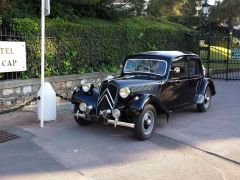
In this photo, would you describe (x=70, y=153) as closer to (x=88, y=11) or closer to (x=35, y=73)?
(x=35, y=73)

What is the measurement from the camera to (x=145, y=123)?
23.5ft

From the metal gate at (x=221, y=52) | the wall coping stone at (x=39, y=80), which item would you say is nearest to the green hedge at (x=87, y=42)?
the wall coping stone at (x=39, y=80)

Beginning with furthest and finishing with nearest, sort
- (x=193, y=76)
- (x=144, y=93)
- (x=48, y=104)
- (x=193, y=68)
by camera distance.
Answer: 1. (x=193, y=68)
2. (x=193, y=76)
3. (x=48, y=104)
4. (x=144, y=93)

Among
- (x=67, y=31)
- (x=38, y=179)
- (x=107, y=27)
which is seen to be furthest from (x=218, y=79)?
(x=38, y=179)

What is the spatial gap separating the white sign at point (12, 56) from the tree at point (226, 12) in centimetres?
1831

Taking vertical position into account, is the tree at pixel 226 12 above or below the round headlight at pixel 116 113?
above

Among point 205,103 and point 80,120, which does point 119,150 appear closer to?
point 80,120

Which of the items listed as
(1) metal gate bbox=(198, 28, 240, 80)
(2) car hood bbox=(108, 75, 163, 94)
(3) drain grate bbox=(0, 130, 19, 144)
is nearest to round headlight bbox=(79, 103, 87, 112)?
(2) car hood bbox=(108, 75, 163, 94)

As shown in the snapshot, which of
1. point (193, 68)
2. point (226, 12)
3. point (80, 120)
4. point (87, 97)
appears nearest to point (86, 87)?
point (87, 97)

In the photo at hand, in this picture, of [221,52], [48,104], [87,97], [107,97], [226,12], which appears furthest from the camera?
[226,12]

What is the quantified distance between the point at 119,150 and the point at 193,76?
344 cm

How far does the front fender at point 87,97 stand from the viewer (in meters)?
7.64

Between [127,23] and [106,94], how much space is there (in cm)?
681

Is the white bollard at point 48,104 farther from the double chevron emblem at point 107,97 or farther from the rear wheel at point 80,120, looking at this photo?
the double chevron emblem at point 107,97
